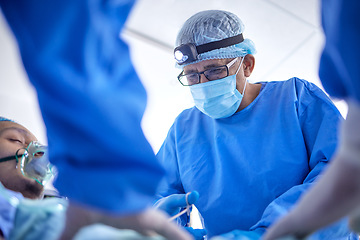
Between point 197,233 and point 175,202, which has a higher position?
point 175,202

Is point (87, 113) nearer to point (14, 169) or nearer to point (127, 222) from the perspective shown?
point (127, 222)

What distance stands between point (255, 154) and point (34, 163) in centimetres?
96

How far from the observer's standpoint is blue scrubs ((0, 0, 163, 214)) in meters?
0.71

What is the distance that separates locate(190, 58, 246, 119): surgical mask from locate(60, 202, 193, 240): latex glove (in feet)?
3.27

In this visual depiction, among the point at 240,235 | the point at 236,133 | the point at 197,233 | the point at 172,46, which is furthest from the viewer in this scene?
the point at 172,46

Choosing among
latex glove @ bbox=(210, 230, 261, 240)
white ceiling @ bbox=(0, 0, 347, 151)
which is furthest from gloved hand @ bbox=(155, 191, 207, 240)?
white ceiling @ bbox=(0, 0, 347, 151)

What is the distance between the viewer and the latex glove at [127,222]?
74cm

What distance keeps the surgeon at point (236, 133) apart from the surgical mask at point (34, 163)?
1.68 ft

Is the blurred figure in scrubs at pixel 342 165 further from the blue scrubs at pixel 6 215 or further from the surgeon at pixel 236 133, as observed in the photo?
the blue scrubs at pixel 6 215

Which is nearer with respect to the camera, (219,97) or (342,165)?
(342,165)

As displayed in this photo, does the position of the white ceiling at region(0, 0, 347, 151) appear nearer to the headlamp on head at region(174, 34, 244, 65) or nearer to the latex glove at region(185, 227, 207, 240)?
the headlamp on head at region(174, 34, 244, 65)

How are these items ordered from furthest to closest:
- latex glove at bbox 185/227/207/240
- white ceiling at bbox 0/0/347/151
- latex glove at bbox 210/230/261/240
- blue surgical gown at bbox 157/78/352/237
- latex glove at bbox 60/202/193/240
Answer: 1. white ceiling at bbox 0/0/347/151
2. blue surgical gown at bbox 157/78/352/237
3. latex glove at bbox 185/227/207/240
4. latex glove at bbox 210/230/261/240
5. latex glove at bbox 60/202/193/240

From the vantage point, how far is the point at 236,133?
5.49 ft

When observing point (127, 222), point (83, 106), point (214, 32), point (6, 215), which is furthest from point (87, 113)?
point (214, 32)
